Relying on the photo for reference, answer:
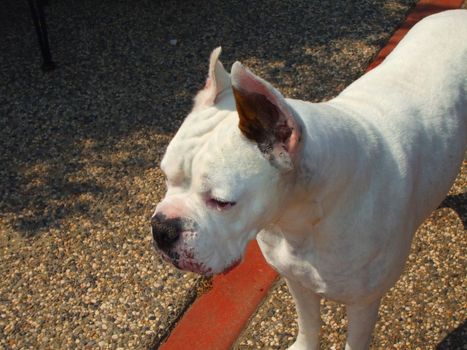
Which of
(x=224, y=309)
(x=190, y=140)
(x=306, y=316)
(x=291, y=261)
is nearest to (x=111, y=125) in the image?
(x=224, y=309)

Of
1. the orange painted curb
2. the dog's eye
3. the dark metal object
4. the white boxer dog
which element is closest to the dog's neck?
the white boxer dog

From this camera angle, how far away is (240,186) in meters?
2.08

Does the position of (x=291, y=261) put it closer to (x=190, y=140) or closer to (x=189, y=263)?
(x=189, y=263)

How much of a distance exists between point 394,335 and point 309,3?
4332mm

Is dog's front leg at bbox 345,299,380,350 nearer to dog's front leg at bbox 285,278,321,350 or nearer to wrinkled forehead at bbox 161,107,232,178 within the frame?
dog's front leg at bbox 285,278,321,350

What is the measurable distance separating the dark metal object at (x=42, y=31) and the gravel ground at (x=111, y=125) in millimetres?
108

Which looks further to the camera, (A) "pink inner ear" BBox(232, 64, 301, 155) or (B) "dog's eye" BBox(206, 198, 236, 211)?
(B) "dog's eye" BBox(206, 198, 236, 211)

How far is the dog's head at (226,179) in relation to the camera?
2.07 metres

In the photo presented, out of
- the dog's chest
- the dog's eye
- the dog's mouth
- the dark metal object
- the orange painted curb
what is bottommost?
the orange painted curb

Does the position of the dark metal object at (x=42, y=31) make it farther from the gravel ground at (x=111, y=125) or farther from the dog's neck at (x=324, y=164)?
the dog's neck at (x=324, y=164)

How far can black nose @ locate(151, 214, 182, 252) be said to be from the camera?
215 cm

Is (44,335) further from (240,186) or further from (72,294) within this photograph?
(240,186)

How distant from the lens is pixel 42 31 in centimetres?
589

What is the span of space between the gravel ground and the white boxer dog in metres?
1.40
